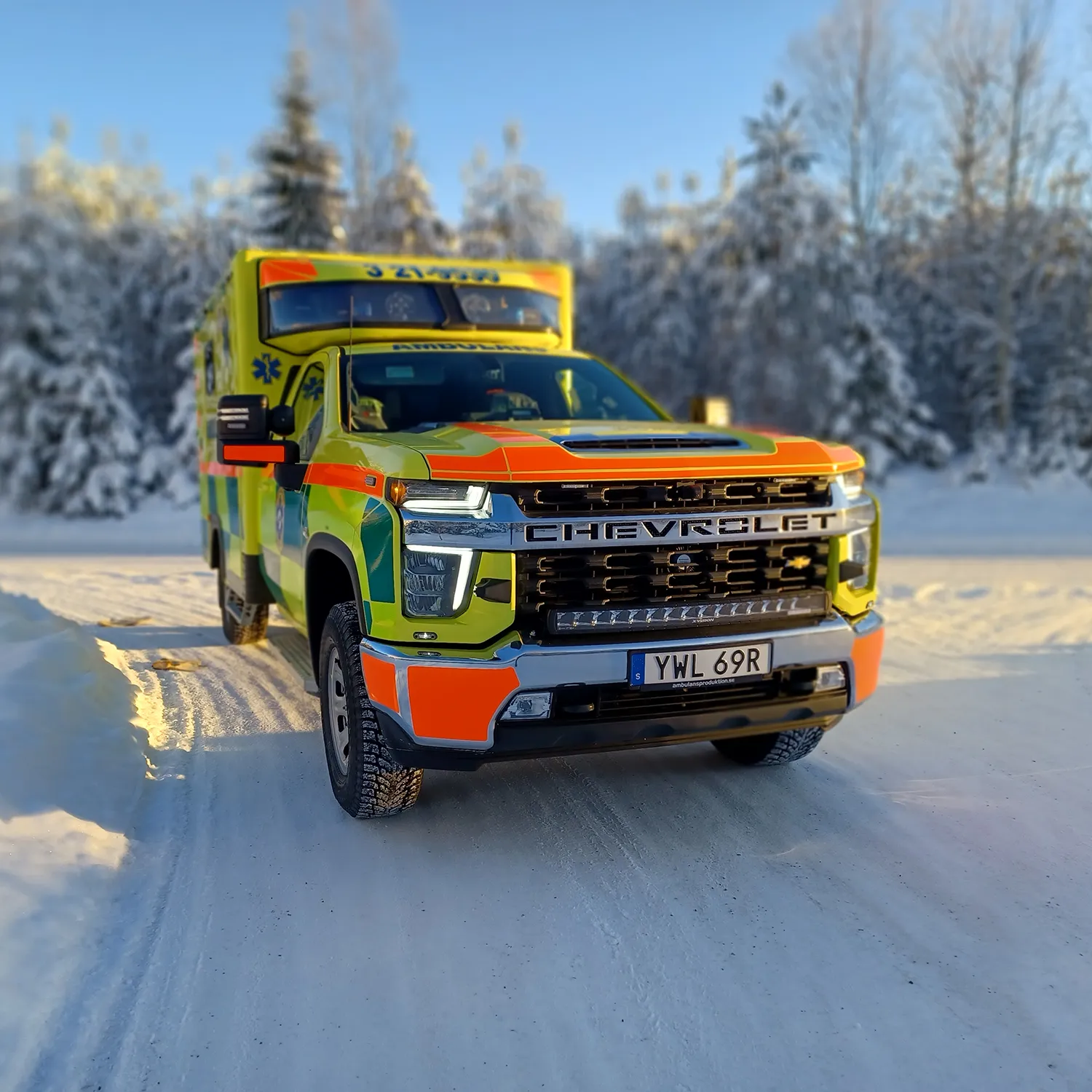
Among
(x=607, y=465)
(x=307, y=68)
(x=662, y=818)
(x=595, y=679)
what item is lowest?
(x=662, y=818)

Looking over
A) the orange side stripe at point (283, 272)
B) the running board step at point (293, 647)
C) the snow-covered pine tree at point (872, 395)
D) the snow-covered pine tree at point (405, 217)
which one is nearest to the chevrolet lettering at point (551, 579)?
the orange side stripe at point (283, 272)

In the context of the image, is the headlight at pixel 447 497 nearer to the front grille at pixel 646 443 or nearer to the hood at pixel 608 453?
the hood at pixel 608 453

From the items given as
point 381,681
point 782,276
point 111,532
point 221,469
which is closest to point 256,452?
point 381,681

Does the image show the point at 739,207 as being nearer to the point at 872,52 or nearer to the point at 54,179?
the point at 872,52

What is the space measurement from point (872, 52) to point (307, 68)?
1546 centimetres

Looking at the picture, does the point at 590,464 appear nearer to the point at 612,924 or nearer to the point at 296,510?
the point at 612,924

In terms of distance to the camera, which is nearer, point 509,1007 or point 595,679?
point 509,1007

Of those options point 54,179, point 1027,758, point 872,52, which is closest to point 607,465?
point 1027,758

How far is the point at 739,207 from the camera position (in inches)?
1003

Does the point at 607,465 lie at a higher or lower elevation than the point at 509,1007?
higher

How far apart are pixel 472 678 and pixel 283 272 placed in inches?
154

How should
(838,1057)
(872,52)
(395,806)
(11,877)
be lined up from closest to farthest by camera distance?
(838,1057)
(11,877)
(395,806)
(872,52)

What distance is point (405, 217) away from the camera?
88.9 ft

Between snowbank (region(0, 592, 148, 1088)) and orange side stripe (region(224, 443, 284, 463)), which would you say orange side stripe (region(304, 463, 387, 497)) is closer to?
orange side stripe (region(224, 443, 284, 463))
